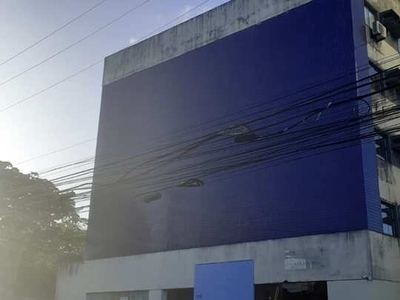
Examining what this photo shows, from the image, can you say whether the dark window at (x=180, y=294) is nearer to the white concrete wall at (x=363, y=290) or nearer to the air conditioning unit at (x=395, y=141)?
the white concrete wall at (x=363, y=290)

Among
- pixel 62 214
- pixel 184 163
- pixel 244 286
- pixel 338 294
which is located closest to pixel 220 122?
pixel 184 163

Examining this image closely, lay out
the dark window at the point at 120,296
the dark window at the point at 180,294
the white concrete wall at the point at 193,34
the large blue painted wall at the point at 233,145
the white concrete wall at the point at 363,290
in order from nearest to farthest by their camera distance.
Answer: the white concrete wall at the point at 363,290 → the large blue painted wall at the point at 233,145 → the dark window at the point at 180,294 → the white concrete wall at the point at 193,34 → the dark window at the point at 120,296

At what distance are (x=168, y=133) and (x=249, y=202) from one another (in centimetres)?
646

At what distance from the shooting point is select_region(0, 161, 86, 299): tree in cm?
3201

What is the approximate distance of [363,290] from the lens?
17.5 meters

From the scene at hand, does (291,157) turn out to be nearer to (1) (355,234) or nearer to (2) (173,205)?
(1) (355,234)

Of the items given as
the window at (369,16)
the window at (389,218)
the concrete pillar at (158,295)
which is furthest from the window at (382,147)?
the concrete pillar at (158,295)

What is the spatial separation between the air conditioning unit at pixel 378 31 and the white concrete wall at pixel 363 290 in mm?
9647

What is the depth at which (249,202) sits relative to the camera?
2217cm

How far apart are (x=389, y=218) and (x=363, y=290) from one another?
3.78 metres

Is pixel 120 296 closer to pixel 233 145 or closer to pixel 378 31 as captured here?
pixel 233 145

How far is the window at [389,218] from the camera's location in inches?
778

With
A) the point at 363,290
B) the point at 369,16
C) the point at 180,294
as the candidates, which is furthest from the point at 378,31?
the point at 180,294

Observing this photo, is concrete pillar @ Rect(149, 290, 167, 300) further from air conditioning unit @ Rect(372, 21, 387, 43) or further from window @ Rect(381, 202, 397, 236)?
air conditioning unit @ Rect(372, 21, 387, 43)
